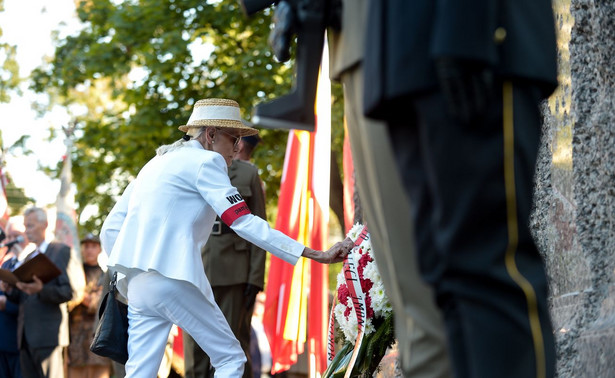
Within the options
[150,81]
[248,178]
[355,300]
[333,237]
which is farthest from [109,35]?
[333,237]

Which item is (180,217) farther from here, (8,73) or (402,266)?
(8,73)

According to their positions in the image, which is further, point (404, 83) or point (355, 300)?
point (355, 300)

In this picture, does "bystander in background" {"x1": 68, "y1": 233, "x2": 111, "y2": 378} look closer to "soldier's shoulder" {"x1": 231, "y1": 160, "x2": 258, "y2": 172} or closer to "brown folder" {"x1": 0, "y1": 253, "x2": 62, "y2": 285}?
"brown folder" {"x1": 0, "y1": 253, "x2": 62, "y2": 285}

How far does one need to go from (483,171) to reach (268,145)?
499 inches

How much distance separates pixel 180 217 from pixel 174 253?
0.22 m

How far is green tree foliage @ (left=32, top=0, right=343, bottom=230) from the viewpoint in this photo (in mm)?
14031

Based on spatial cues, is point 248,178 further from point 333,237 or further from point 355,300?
point 333,237

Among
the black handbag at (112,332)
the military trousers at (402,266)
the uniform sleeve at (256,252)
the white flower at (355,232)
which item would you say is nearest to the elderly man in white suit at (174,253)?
the black handbag at (112,332)

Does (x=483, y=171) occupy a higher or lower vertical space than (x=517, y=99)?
lower

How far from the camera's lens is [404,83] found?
5.95 feet

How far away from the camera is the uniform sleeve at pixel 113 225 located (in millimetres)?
6062

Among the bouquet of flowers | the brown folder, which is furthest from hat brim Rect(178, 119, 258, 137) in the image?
the brown folder

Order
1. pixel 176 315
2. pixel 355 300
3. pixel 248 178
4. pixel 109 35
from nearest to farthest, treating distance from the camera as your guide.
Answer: pixel 355 300 → pixel 176 315 → pixel 248 178 → pixel 109 35

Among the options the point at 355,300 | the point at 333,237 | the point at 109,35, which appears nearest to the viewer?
the point at 355,300
